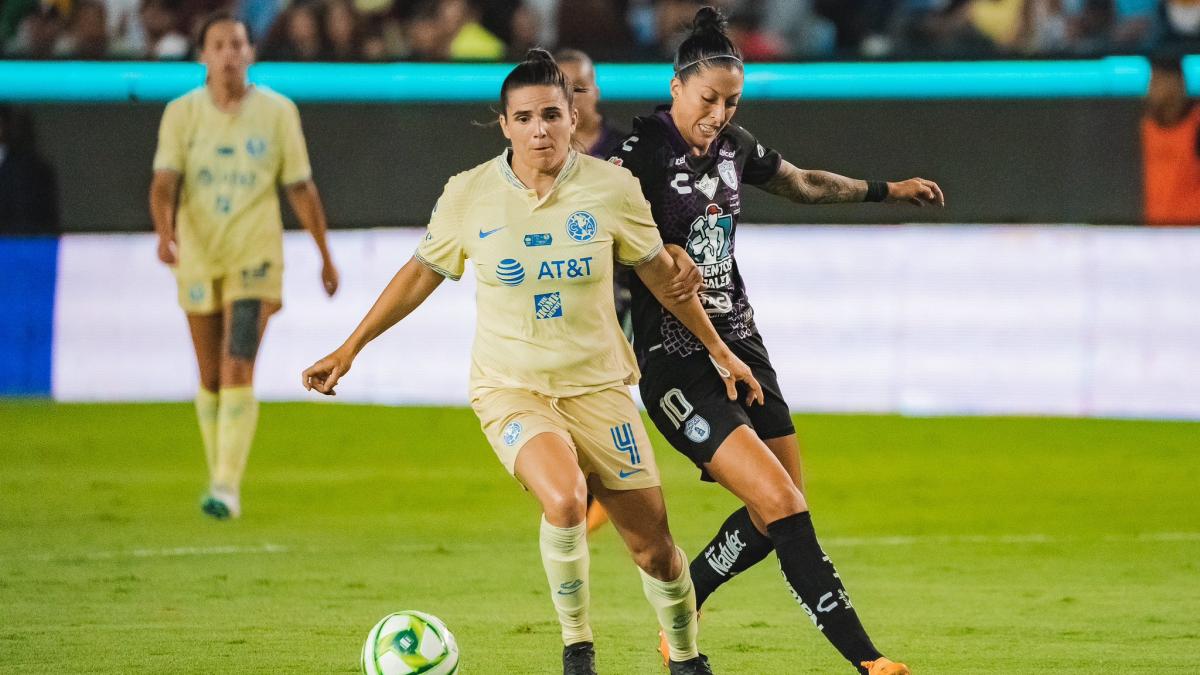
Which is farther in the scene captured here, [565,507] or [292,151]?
[292,151]

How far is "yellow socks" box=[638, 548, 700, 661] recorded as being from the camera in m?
5.69

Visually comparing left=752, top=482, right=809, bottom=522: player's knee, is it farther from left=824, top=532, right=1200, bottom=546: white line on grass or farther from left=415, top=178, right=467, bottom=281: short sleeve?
left=824, top=532, right=1200, bottom=546: white line on grass

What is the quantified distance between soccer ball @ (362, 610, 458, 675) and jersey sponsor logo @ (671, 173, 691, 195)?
5.43 ft

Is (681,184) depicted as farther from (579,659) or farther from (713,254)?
(579,659)

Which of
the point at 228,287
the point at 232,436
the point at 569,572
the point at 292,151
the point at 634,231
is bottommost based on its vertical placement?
the point at 232,436

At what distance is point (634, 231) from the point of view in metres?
5.58

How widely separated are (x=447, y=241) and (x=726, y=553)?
1.64 m

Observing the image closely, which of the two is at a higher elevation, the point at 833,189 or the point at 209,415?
the point at 833,189

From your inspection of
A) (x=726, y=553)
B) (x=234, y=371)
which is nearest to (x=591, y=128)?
(x=234, y=371)

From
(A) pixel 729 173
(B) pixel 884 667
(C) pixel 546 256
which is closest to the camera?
(B) pixel 884 667

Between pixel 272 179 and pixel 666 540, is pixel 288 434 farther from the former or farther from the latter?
pixel 666 540

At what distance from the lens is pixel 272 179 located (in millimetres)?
10000

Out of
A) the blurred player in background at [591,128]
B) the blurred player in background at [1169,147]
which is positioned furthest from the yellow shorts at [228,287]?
the blurred player in background at [1169,147]

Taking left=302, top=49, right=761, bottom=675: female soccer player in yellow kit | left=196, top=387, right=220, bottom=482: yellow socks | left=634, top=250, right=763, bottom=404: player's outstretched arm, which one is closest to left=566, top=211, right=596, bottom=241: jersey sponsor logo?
left=302, top=49, right=761, bottom=675: female soccer player in yellow kit
